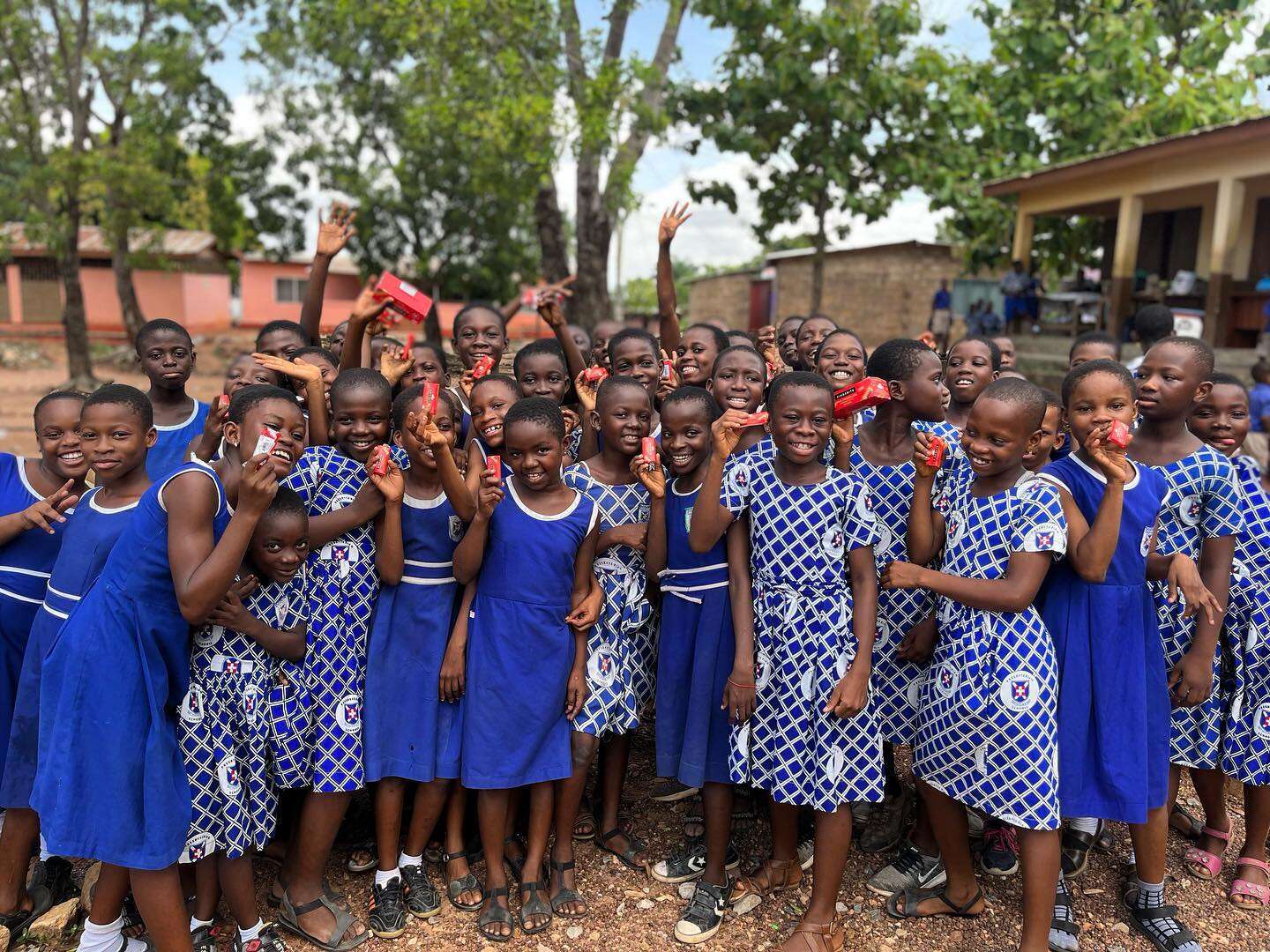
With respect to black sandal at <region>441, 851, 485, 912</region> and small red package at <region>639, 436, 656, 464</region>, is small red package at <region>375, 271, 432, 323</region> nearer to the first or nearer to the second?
small red package at <region>639, 436, 656, 464</region>

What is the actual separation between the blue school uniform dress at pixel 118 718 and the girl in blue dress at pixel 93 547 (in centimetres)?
12

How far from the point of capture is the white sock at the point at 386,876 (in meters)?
2.89

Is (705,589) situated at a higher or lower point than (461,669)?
higher

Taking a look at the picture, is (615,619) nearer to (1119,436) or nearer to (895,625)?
(895,625)

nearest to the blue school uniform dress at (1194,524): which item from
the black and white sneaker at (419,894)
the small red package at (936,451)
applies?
the small red package at (936,451)

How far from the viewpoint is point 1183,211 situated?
1334 centimetres

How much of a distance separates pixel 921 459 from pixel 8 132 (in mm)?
15623

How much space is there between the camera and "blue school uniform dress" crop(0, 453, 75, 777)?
281 centimetres

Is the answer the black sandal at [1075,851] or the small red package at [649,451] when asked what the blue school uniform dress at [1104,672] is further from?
the small red package at [649,451]

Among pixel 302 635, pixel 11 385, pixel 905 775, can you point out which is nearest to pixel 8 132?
pixel 11 385

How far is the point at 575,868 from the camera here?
10.3 ft

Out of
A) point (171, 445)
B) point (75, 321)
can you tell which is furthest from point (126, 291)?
point (171, 445)

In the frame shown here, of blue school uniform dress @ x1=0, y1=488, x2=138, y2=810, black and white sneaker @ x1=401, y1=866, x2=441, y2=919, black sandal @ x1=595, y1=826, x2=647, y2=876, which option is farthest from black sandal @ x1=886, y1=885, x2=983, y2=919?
blue school uniform dress @ x1=0, y1=488, x2=138, y2=810

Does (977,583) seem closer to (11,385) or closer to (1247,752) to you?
(1247,752)
